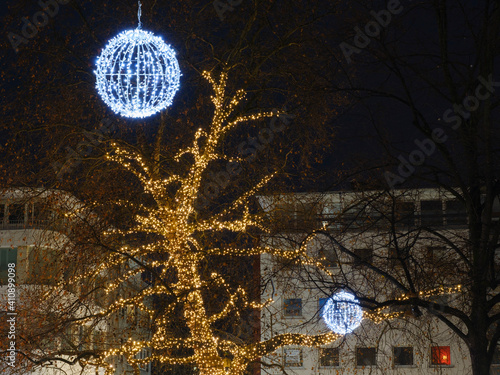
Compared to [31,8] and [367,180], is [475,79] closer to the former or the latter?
[367,180]

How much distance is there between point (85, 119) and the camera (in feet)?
39.7

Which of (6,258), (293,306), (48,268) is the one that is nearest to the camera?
(48,268)

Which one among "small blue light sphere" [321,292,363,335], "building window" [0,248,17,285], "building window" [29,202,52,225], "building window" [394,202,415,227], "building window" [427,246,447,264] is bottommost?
"small blue light sphere" [321,292,363,335]

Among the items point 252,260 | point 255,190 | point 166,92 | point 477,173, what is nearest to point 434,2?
point 477,173

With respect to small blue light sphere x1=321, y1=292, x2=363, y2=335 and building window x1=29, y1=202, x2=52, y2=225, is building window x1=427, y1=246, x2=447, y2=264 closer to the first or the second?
small blue light sphere x1=321, y1=292, x2=363, y2=335

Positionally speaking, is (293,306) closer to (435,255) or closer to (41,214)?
(41,214)

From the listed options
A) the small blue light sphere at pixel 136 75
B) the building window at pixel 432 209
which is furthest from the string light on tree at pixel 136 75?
the building window at pixel 432 209

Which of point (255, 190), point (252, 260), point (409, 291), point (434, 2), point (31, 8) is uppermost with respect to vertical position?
point (31, 8)

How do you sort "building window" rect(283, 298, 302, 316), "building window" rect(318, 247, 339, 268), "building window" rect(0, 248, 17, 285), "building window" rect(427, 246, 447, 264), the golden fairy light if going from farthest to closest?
"building window" rect(0, 248, 17, 285) < the golden fairy light < "building window" rect(283, 298, 302, 316) < "building window" rect(318, 247, 339, 268) < "building window" rect(427, 246, 447, 264)

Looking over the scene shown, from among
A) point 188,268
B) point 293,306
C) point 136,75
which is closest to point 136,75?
point 136,75

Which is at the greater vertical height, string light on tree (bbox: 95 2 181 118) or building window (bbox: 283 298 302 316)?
string light on tree (bbox: 95 2 181 118)

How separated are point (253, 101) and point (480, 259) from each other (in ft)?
20.8

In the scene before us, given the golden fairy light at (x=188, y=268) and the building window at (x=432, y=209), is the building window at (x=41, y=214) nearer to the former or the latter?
the golden fairy light at (x=188, y=268)

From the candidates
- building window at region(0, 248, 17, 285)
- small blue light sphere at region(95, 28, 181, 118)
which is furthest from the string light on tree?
building window at region(0, 248, 17, 285)
